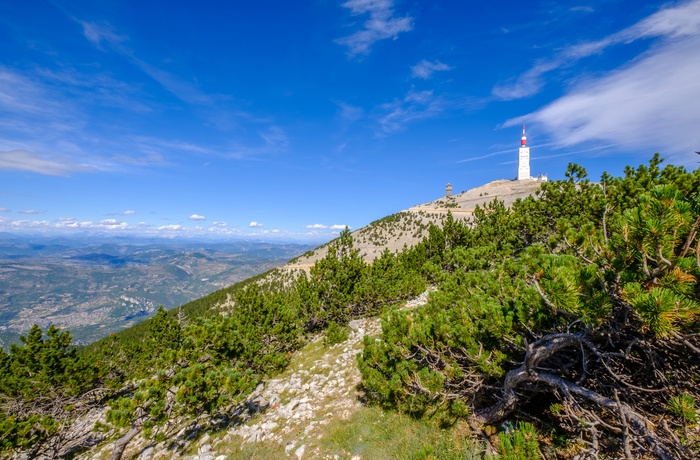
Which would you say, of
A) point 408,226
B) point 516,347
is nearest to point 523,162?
point 408,226

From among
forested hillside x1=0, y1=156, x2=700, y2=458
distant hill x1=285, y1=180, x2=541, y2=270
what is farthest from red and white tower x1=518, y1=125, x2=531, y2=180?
forested hillside x1=0, y1=156, x2=700, y2=458

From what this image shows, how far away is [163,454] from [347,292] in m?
12.1

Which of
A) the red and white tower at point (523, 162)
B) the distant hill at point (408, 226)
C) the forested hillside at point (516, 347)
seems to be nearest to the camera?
the forested hillside at point (516, 347)

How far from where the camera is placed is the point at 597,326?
3.50 metres

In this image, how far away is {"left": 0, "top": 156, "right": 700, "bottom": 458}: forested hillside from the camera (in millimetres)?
3092

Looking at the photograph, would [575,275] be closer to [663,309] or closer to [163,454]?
[663,309]

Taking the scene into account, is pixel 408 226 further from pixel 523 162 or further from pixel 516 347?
pixel 516 347

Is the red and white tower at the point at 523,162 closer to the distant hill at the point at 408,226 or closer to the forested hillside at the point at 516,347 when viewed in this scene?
the distant hill at the point at 408,226

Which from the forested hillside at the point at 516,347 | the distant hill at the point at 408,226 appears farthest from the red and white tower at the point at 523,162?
the forested hillside at the point at 516,347

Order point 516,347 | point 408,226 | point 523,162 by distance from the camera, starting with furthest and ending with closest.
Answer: point 523,162
point 408,226
point 516,347

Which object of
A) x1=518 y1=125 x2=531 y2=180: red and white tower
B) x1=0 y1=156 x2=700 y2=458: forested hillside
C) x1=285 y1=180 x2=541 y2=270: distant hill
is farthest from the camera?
x1=518 y1=125 x2=531 y2=180: red and white tower

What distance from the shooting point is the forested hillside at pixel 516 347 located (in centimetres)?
309

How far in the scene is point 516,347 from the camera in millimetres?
5062

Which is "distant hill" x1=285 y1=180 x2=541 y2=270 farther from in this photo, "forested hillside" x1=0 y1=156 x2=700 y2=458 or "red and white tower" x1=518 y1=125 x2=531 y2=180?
"forested hillside" x1=0 y1=156 x2=700 y2=458
